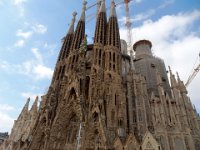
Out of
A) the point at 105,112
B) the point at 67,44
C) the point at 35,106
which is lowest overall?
the point at 105,112

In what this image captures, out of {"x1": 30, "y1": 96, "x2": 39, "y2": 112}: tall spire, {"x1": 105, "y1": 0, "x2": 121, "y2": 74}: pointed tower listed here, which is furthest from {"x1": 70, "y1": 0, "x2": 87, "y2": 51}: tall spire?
{"x1": 30, "y1": 96, "x2": 39, "y2": 112}: tall spire

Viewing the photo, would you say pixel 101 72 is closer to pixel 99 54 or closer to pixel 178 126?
pixel 99 54

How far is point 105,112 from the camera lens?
27750 millimetres

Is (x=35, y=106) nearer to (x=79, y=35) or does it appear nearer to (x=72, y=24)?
(x=79, y=35)

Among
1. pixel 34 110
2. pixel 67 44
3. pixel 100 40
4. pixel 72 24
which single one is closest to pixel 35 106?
pixel 34 110

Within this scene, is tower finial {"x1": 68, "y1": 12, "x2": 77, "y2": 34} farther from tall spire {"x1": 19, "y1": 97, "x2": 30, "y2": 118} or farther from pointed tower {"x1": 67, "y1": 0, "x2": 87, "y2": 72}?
tall spire {"x1": 19, "y1": 97, "x2": 30, "y2": 118}

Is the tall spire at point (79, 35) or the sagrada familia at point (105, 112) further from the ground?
the tall spire at point (79, 35)

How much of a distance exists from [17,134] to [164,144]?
24.4m

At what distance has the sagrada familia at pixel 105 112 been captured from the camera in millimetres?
25406

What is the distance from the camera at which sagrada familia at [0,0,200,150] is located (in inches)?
1000

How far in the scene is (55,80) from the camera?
Result: 35844 mm

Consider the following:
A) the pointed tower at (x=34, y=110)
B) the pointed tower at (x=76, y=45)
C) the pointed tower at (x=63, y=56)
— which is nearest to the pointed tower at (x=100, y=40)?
the pointed tower at (x=76, y=45)

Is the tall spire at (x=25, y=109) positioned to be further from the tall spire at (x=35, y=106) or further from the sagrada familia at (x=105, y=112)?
the tall spire at (x=35, y=106)

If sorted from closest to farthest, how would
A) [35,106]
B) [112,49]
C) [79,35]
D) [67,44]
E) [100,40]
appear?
[112,49] < [100,40] < [35,106] < [79,35] < [67,44]
